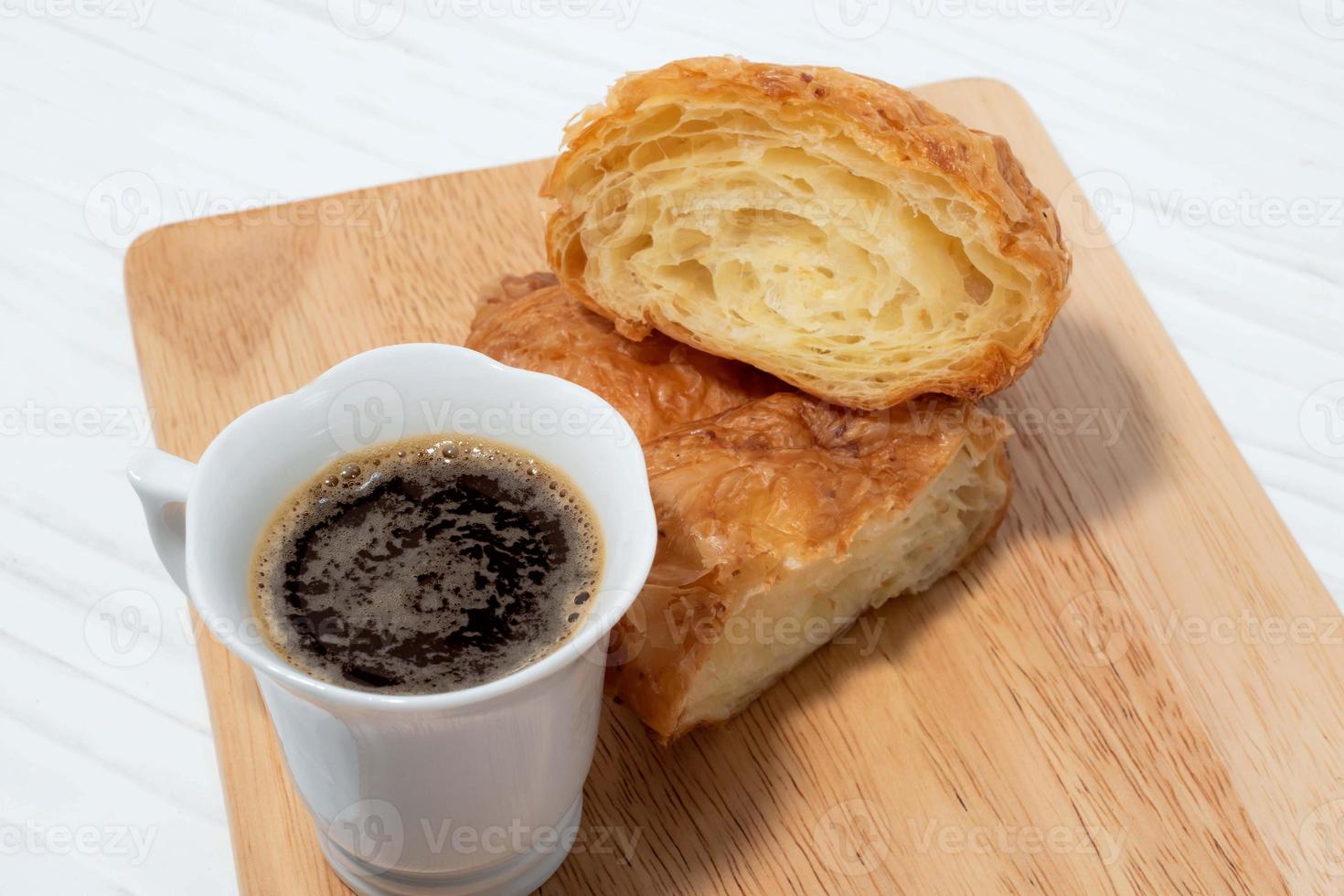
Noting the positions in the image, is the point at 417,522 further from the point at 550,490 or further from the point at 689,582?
the point at 689,582

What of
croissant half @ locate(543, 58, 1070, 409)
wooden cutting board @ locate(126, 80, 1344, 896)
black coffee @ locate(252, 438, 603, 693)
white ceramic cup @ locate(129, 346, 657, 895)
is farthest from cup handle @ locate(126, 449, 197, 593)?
croissant half @ locate(543, 58, 1070, 409)

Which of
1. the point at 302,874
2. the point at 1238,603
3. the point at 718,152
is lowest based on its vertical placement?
the point at 302,874

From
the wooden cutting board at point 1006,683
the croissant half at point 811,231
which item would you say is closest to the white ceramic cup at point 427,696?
the wooden cutting board at point 1006,683

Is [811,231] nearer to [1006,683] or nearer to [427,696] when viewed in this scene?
[1006,683]

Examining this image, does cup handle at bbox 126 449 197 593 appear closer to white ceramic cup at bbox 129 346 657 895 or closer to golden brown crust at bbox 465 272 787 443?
white ceramic cup at bbox 129 346 657 895

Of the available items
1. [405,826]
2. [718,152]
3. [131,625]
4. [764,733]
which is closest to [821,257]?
[718,152]

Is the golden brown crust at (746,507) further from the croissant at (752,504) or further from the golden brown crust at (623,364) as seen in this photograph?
the golden brown crust at (623,364)
